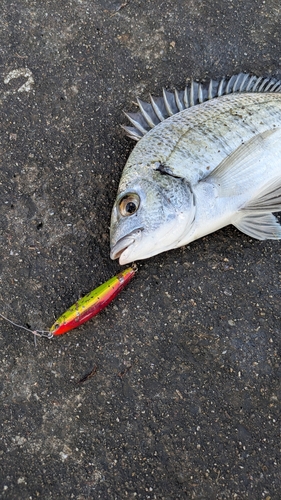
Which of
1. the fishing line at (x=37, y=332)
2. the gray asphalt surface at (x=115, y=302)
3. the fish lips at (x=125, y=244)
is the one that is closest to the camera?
the fish lips at (x=125, y=244)

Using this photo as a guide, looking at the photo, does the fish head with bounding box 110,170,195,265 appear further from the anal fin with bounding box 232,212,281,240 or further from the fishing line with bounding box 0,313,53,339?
the fishing line with bounding box 0,313,53,339

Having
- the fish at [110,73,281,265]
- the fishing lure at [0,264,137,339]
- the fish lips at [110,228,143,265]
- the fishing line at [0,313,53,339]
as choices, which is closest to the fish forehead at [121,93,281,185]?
the fish at [110,73,281,265]

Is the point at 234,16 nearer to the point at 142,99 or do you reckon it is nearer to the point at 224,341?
the point at 142,99

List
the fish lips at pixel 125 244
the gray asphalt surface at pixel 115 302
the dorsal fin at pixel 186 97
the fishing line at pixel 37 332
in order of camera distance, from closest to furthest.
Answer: the fish lips at pixel 125 244, the gray asphalt surface at pixel 115 302, the fishing line at pixel 37 332, the dorsal fin at pixel 186 97

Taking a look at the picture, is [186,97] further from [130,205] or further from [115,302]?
[115,302]

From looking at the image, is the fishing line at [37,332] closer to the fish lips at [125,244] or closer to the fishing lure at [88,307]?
the fishing lure at [88,307]

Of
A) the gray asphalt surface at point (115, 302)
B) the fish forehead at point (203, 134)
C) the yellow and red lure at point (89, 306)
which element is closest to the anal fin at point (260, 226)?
the gray asphalt surface at point (115, 302)
